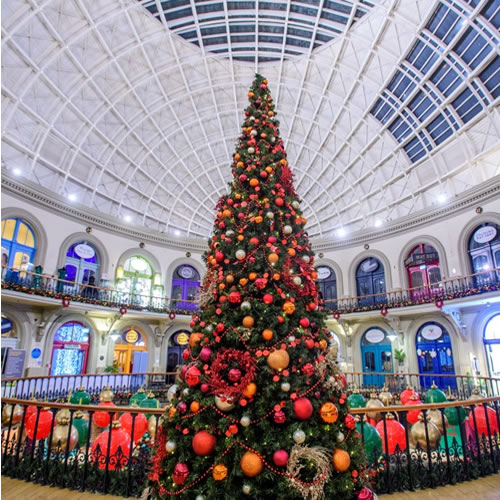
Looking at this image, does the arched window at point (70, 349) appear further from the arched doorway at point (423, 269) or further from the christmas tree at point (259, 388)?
the arched doorway at point (423, 269)

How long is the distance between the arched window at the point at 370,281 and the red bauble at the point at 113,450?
635 inches

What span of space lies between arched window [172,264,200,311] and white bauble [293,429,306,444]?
58.2ft

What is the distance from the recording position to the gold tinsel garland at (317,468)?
260 cm

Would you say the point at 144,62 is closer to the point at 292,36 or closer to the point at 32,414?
the point at 292,36

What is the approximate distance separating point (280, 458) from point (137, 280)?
1780 centimetres

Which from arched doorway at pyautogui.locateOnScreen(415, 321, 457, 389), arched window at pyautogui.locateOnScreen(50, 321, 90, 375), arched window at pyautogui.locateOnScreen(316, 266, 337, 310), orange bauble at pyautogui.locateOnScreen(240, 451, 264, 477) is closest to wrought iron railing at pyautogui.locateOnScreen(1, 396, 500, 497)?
orange bauble at pyautogui.locateOnScreen(240, 451, 264, 477)

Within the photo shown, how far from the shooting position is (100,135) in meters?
18.1

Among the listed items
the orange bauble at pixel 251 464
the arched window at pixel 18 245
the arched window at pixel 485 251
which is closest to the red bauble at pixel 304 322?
the orange bauble at pixel 251 464

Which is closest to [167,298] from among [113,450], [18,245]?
[18,245]

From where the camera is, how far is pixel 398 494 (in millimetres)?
3938

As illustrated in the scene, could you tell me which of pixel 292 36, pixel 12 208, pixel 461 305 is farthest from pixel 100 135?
pixel 461 305

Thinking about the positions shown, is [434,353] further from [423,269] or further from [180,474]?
[180,474]

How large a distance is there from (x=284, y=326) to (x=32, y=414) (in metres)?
5.00

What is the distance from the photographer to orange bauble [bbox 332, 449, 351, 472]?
2.74 meters
